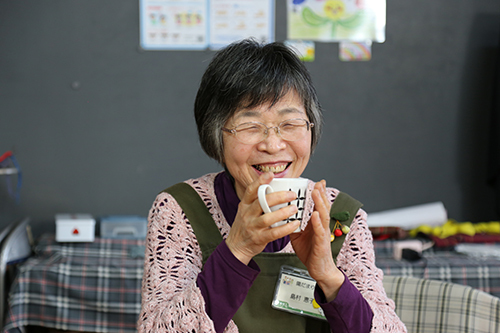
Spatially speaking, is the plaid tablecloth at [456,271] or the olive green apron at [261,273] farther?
the plaid tablecloth at [456,271]

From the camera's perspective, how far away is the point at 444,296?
1414 millimetres

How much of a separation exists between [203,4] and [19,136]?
1464 mm

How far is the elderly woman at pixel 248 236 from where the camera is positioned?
101 cm

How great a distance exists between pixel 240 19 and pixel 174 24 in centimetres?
43

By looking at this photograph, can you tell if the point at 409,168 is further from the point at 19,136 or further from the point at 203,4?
the point at 19,136

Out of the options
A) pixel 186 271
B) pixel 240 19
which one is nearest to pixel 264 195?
pixel 186 271

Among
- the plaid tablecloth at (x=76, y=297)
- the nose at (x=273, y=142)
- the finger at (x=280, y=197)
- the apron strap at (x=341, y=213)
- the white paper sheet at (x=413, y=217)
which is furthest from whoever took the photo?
the white paper sheet at (x=413, y=217)

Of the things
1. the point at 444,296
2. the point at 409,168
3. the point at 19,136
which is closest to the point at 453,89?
the point at 409,168

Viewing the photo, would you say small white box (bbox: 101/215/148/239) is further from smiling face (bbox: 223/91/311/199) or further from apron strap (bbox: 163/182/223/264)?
smiling face (bbox: 223/91/311/199)

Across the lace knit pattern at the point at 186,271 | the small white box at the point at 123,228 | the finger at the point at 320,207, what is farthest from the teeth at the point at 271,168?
the small white box at the point at 123,228

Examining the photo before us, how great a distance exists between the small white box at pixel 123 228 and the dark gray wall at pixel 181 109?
31 cm

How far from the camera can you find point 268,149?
3.81 feet

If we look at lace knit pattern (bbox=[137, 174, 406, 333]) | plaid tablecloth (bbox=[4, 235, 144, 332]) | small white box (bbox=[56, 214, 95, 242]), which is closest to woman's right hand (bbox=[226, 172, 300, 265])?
lace knit pattern (bbox=[137, 174, 406, 333])

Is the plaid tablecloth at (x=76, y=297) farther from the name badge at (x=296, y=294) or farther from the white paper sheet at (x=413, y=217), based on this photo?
the white paper sheet at (x=413, y=217)
